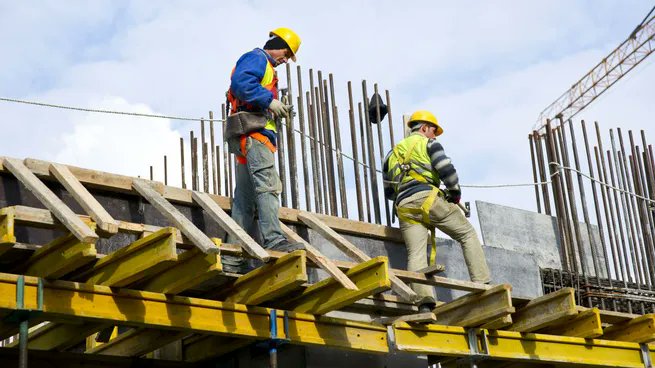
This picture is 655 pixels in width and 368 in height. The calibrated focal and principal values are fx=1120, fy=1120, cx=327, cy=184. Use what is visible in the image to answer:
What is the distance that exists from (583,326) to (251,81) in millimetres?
4163

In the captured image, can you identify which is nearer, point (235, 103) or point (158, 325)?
point (158, 325)

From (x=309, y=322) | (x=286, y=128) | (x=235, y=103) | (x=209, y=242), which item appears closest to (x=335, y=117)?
(x=286, y=128)

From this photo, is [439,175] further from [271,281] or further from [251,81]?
[271,281]

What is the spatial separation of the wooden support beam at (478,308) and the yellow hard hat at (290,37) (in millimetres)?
2702

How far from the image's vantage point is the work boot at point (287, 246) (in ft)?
29.7

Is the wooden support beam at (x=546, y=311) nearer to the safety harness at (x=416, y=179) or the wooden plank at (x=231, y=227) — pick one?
the safety harness at (x=416, y=179)

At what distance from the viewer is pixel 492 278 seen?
40.1 ft

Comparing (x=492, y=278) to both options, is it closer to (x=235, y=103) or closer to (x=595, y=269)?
(x=595, y=269)

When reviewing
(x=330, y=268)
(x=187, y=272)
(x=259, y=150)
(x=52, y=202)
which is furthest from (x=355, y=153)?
(x=52, y=202)

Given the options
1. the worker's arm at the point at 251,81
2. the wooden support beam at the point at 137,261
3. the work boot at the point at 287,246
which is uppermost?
the worker's arm at the point at 251,81

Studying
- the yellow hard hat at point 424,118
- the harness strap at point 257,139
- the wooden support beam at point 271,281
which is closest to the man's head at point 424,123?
the yellow hard hat at point 424,118

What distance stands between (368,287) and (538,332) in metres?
3.21

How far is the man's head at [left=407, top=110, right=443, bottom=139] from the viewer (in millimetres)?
11336

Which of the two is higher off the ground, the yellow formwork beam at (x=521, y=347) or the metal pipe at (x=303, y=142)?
the metal pipe at (x=303, y=142)
